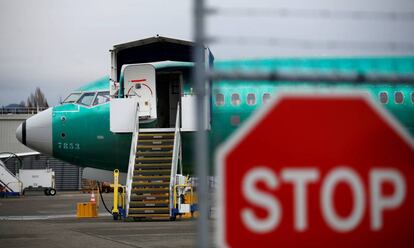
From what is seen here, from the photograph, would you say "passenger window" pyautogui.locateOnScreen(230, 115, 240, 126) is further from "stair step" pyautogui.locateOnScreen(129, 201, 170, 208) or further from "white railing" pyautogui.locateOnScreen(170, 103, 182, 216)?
"stair step" pyautogui.locateOnScreen(129, 201, 170, 208)

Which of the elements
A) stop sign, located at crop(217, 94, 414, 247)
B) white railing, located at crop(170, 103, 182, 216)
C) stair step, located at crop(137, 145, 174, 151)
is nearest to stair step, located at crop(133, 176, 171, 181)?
white railing, located at crop(170, 103, 182, 216)

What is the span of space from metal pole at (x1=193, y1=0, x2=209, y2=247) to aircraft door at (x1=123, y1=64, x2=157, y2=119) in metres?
17.8

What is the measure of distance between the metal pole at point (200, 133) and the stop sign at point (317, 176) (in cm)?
27

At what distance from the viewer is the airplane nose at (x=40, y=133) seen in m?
22.7

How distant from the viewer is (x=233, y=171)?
372 cm

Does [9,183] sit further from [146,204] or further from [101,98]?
[146,204]

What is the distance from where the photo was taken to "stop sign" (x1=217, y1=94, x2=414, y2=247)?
3.71 meters

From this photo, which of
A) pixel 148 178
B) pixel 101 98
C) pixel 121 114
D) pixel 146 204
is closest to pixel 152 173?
pixel 148 178

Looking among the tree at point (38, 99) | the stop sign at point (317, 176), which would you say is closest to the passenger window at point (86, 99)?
A: the stop sign at point (317, 176)

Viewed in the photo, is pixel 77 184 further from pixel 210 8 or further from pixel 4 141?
pixel 210 8

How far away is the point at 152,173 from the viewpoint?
70.2 feet

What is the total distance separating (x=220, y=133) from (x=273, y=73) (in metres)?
0.48

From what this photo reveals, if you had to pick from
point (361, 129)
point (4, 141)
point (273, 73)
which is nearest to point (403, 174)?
point (361, 129)

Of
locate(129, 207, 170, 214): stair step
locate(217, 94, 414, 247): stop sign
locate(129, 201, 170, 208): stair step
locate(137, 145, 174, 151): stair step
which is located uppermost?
locate(137, 145, 174, 151): stair step
